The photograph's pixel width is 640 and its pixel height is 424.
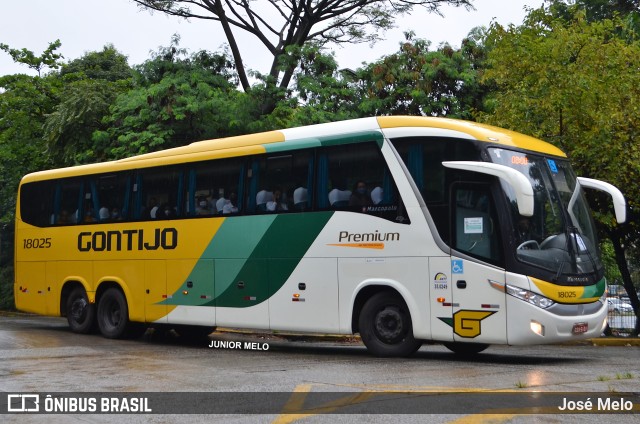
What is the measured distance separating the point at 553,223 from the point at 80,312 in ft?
36.8

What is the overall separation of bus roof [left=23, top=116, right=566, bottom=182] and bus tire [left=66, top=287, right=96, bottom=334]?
2936 millimetres

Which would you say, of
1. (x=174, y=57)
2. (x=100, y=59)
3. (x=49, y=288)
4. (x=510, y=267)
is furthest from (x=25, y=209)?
(x=100, y=59)

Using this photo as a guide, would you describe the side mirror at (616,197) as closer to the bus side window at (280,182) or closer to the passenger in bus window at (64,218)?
the bus side window at (280,182)

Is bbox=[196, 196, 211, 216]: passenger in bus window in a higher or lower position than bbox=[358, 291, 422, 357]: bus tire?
higher

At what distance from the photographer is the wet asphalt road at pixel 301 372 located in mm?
8336

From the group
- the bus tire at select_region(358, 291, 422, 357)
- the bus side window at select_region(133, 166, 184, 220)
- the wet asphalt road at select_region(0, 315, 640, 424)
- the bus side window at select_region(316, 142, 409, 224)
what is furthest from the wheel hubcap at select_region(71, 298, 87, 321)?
the bus tire at select_region(358, 291, 422, 357)

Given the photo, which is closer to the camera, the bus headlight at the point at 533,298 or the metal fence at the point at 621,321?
the bus headlight at the point at 533,298

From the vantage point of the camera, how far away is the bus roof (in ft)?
44.7

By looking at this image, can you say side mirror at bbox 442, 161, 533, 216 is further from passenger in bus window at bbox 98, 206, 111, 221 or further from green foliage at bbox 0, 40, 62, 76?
green foliage at bbox 0, 40, 62, 76

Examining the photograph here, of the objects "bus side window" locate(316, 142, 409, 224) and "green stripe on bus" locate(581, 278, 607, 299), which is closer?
"green stripe on bus" locate(581, 278, 607, 299)

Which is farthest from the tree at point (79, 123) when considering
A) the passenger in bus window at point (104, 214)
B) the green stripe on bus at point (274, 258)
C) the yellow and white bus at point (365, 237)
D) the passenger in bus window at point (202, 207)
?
the green stripe on bus at point (274, 258)

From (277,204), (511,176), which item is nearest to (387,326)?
(277,204)

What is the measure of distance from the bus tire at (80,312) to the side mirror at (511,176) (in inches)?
383

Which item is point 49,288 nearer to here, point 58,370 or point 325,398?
point 58,370
